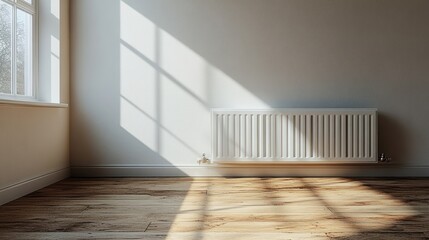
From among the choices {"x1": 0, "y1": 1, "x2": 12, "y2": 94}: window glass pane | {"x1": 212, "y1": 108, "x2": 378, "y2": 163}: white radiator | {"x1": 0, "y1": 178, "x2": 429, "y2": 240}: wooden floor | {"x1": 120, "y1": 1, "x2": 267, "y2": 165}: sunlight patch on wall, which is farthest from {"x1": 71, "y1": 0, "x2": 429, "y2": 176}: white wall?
{"x1": 0, "y1": 1, "x2": 12, "y2": 94}: window glass pane

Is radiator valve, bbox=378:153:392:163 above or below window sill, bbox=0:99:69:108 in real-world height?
below

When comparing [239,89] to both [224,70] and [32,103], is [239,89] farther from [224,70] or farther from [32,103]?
[32,103]

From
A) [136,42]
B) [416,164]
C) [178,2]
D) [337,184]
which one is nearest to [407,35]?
[416,164]

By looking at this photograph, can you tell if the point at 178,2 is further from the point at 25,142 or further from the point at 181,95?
the point at 25,142

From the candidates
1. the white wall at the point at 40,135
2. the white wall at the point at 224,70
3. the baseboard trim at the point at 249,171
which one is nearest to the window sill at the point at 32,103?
the white wall at the point at 40,135

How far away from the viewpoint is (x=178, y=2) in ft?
14.1

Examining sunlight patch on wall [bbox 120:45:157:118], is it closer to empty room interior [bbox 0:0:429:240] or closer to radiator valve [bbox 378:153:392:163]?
empty room interior [bbox 0:0:429:240]

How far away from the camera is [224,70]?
4281 mm

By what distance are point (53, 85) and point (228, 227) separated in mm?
2466

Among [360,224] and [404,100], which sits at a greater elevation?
[404,100]

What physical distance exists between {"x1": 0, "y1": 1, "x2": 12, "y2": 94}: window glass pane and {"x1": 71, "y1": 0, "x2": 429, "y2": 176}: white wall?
931 millimetres

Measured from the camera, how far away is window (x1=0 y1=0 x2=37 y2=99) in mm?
3285

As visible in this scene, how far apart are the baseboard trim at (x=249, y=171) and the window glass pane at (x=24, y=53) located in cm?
101

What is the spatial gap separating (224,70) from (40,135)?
1.83 metres
